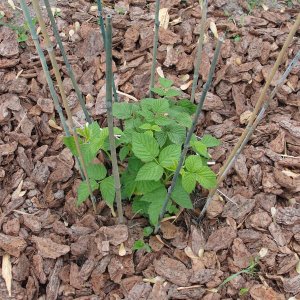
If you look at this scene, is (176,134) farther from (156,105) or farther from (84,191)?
(84,191)

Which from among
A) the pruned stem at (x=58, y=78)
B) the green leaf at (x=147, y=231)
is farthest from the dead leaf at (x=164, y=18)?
the green leaf at (x=147, y=231)

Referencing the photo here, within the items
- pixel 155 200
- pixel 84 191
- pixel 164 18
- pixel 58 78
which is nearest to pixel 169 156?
pixel 155 200

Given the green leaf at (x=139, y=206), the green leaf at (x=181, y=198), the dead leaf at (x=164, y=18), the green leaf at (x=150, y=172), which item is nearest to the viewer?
the green leaf at (x=150, y=172)

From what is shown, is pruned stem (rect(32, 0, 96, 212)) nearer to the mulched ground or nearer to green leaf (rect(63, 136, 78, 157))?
green leaf (rect(63, 136, 78, 157))

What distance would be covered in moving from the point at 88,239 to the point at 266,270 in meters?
0.62

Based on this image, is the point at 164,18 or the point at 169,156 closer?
the point at 169,156

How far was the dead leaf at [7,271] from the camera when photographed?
1315 mm

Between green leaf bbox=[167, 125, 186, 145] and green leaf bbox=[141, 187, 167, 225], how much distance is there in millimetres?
172

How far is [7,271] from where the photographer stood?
4.39ft

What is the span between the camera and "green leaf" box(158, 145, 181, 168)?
4.17 feet

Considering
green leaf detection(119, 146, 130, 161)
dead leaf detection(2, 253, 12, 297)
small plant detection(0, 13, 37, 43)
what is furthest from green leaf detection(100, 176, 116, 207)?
small plant detection(0, 13, 37, 43)

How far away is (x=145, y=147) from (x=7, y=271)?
62 cm

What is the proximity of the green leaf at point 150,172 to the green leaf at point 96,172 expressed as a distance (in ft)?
0.55

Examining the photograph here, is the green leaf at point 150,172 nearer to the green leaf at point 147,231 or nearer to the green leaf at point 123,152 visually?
the green leaf at point 123,152
